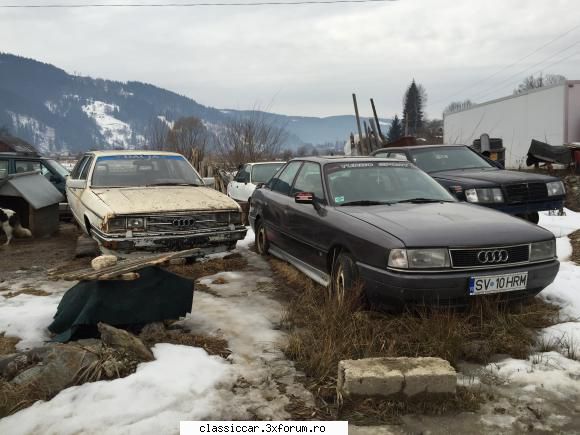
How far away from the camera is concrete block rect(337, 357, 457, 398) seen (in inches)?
112

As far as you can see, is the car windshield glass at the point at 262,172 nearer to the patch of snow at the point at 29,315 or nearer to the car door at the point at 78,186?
the car door at the point at 78,186

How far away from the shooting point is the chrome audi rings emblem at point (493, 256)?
381 centimetres

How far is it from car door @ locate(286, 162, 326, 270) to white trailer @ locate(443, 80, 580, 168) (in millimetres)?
18369

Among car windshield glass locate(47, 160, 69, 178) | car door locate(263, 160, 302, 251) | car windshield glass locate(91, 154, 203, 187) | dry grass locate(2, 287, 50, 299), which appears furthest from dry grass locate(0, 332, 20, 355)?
car windshield glass locate(47, 160, 69, 178)

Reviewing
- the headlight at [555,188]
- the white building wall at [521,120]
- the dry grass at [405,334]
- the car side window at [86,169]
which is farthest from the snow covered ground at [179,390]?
the white building wall at [521,120]

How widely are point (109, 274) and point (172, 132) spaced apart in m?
19.4

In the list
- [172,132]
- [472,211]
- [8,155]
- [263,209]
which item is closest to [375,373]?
[472,211]

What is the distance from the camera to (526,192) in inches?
291

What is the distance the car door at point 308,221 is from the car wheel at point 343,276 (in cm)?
31

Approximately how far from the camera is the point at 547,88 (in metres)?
21.5

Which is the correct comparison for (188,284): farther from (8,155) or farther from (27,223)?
(8,155)

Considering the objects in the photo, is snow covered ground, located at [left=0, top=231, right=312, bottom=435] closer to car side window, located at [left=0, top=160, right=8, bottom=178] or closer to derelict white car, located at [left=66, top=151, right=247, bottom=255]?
derelict white car, located at [left=66, top=151, right=247, bottom=255]

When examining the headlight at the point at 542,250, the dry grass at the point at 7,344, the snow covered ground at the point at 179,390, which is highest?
the headlight at the point at 542,250

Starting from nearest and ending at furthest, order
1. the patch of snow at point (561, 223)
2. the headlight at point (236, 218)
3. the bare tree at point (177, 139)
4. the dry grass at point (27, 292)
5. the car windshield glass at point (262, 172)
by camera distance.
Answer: the dry grass at point (27, 292)
the headlight at point (236, 218)
the patch of snow at point (561, 223)
the car windshield glass at point (262, 172)
the bare tree at point (177, 139)
